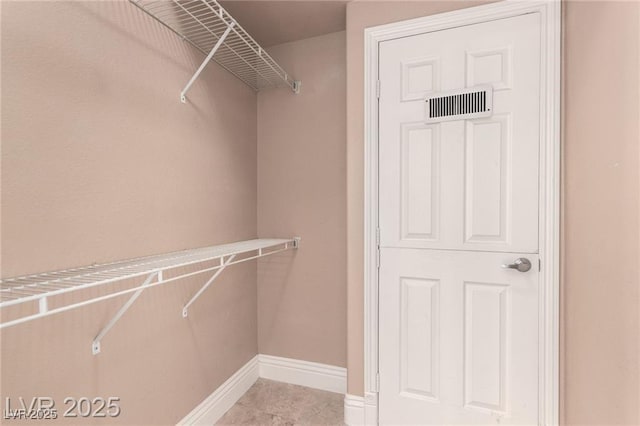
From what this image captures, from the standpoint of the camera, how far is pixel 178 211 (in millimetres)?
1573

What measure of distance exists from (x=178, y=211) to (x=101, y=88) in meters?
0.60

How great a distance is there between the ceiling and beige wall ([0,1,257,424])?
1.18ft

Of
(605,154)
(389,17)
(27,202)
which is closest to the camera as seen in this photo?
(27,202)

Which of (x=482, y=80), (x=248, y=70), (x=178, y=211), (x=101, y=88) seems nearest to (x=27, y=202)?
(x=101, y=88)

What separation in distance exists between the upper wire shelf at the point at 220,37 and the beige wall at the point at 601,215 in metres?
1.40

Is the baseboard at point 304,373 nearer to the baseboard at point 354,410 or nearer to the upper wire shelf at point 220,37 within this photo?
the baseboard at point 354,410

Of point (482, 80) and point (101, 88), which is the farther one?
point (482, 80)

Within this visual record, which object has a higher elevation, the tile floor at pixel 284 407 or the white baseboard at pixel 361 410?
the white baseboard at pixel 361 410

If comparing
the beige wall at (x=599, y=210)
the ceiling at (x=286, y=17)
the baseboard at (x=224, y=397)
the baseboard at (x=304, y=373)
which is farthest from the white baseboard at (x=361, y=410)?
the ceiling at (x=286, y=17)

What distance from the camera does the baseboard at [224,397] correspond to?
5.55ft

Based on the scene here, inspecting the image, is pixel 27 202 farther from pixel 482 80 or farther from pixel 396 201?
pixel 482 80

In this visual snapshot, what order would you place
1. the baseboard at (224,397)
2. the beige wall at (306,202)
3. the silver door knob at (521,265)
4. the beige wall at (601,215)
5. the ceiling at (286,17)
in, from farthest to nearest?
the beige wall at (306,202)
the ceiling at (286,17)
the baseboard at (224,397)
the silver door knob at (521,265)
the beige wall at (601,215)

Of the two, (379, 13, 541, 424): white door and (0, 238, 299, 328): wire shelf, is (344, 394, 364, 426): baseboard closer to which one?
(379, 13, 541, 424): white door

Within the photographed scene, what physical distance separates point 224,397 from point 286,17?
2.30 m
